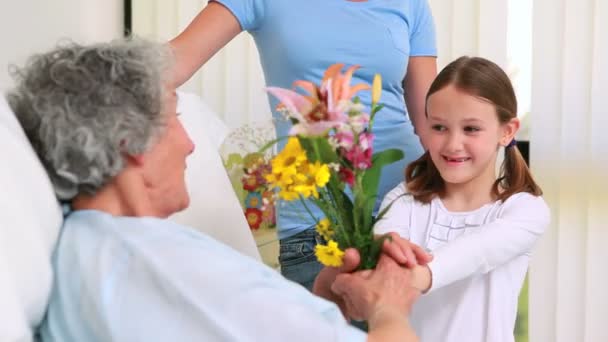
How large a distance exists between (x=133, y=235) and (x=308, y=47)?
0.76m

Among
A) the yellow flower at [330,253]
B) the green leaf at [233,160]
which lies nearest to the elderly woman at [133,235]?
the yellow flower at [330,253]

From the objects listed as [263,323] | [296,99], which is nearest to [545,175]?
[296,99]

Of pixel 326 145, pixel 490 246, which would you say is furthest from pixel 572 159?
pixel 326 145

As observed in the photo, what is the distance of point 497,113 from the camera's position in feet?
5.70

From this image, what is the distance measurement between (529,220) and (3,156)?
1.07 m

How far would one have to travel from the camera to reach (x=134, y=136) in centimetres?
119

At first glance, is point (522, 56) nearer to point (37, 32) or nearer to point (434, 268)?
point (434, 268)

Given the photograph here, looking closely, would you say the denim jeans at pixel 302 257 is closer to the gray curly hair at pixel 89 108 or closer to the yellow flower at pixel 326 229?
the yellow flower at pixel 326 229

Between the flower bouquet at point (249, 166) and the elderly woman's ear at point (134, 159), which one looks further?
the flower bouquet at point (249, 166)

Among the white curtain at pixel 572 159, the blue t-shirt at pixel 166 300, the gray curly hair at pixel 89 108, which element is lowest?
the white curtain at pixel 572 159

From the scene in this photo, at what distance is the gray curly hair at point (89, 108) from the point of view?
1.16 m

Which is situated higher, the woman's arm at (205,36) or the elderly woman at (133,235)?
the woman's arm at (205,36)

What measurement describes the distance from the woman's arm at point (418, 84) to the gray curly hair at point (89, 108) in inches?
35.0

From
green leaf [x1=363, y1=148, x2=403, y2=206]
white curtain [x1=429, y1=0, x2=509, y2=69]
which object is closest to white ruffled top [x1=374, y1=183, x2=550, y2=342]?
green leaf [x1=363, y1=148, x2=403, y2=206]
